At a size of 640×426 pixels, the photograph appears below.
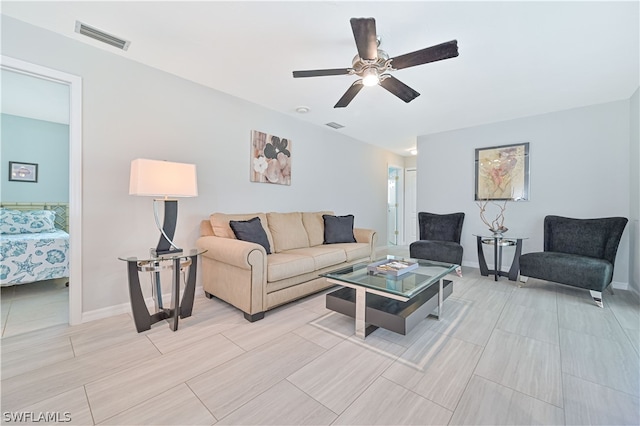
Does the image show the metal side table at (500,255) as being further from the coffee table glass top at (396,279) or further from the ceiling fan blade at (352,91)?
the ceiling fan blade at (352,91)

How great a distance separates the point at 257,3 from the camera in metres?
1.78

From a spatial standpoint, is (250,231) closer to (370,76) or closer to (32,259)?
(370,76)

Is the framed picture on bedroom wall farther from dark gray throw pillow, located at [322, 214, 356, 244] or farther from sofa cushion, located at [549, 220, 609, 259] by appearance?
sofa cushion, located at [549, 220, 609, 259]

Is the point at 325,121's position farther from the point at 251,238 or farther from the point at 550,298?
the point at 550,298

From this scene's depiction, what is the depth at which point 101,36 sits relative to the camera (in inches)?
84.4

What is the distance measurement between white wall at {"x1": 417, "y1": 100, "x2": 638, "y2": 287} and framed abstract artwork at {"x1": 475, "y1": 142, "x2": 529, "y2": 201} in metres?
0.09

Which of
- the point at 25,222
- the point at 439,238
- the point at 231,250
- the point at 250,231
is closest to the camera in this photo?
the point at 231,250

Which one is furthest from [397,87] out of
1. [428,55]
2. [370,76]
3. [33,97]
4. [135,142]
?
[33,97]

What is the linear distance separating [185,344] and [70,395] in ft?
2.08

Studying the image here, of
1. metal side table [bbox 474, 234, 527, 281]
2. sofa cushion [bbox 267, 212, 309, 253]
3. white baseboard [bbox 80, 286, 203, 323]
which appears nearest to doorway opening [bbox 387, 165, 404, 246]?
metal side table [bbox 474, 234, 527, 281]

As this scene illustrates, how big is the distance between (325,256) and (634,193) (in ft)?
12.4

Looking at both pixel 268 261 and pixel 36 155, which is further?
pixel 36 155

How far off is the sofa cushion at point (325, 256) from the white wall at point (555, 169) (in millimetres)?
Answer: 2651

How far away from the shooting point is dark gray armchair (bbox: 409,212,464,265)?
3.94 metres
